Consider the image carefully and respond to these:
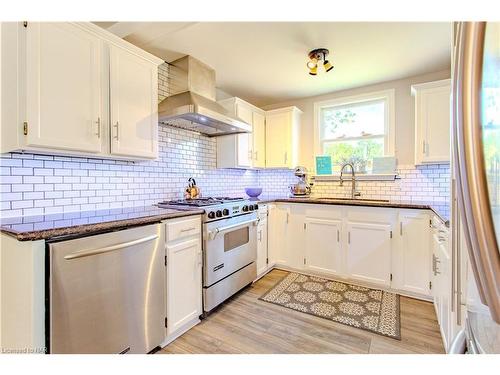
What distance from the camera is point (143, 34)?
80.0 inches

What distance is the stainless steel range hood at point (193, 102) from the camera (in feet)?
7.24

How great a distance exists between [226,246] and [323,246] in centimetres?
123

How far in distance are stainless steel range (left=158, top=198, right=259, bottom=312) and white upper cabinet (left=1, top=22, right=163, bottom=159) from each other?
745 millimetres

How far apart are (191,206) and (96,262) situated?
0.92 meters

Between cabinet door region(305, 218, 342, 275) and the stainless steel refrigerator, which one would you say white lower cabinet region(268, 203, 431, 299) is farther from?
the stainless steel refrigerator

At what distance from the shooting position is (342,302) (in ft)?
7.68

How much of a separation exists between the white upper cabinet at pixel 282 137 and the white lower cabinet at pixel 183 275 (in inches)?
75.9

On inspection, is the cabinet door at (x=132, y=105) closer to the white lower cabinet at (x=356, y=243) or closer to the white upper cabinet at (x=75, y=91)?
the white upper cabinet at (x=75, y=91)

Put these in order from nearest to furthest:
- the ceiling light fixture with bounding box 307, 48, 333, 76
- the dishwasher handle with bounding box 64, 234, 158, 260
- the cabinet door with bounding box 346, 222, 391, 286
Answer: the dishwasher handle with bounding box 64, 234, 158, 260, the ceiling light fixture with bounding box 307, 48, 333, 76, the cabinet door with bounding box 346, 222, 391, 286

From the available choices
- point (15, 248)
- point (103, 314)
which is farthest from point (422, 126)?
point (15, 248)

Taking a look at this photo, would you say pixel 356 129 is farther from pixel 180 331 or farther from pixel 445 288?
pixel 180 331

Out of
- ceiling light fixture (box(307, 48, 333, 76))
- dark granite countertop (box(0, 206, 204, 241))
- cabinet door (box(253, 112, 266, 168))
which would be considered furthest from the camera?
cabinet door (box(253, 112, 266, 168))

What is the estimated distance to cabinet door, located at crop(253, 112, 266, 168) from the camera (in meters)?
3.46

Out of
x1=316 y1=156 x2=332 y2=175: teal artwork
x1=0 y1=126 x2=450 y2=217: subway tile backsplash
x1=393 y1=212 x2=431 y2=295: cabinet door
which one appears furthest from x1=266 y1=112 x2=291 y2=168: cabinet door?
x1=393 y1=212 x2=431 y2=295: cabinet door
